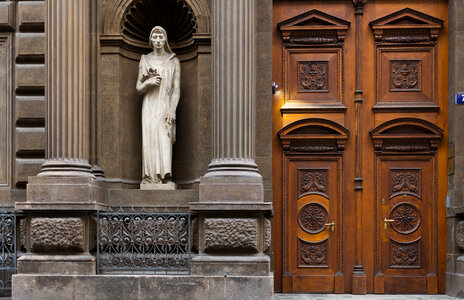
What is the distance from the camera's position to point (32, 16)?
10.8 metres

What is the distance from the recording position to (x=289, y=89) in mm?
10891

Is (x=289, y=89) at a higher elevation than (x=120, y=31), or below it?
below

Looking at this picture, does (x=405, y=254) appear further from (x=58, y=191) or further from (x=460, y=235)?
(x=58, y=191)

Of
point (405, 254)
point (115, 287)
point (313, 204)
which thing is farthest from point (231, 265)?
point (405, 254)

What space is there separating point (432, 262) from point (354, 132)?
105 inches

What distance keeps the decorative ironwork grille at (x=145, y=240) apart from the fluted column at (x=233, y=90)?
3.29 ft

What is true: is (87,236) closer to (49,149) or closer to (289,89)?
(49,149)

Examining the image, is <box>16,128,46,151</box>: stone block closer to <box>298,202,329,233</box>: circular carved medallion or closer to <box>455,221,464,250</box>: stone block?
<box>298,202,329,233</box>: circular carved medallion

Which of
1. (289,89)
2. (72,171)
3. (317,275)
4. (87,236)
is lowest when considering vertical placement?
(317,275)

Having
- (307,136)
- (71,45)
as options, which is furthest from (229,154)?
(71,45)

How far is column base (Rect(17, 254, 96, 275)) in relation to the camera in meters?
9.33

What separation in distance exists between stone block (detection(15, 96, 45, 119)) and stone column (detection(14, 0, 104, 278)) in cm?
99

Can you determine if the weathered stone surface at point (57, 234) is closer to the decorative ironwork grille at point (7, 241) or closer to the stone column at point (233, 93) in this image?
the decorative ironwork grille at point (7, 241)

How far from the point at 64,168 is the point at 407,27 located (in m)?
6.36
